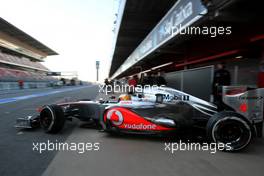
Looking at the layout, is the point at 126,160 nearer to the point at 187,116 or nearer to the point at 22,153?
the point at 187,116

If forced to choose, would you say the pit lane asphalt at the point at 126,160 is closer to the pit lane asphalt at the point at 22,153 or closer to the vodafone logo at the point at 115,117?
the pit lane asphalt at the point at 22,153

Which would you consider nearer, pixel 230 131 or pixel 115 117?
pixel 230 131

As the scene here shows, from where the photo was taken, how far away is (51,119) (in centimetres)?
410

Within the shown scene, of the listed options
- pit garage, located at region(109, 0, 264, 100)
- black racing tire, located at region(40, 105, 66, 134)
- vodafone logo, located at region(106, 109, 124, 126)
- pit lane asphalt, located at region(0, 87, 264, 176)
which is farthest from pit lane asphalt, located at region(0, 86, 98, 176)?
pit garage, located at region(109, 0, 264, 100)

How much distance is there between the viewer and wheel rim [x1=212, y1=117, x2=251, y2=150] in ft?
10.3

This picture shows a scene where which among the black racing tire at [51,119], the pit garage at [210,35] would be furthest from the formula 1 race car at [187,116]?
the pit garage at [210,35]

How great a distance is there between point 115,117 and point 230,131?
81.1 inches

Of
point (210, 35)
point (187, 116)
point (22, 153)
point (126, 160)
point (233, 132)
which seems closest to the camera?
point (126, 160)

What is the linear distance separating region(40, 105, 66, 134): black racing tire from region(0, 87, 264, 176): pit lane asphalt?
0.32 metres

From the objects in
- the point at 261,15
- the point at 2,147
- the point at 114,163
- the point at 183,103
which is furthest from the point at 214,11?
the point at 2,147

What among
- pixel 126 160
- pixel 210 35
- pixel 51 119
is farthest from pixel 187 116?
pixel 210 35

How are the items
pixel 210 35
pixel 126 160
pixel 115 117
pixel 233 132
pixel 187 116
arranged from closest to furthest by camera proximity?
pixel 126 160 < pixel 233 132 < pixel 187 116 < pixel 115 117 < pixel 210 35

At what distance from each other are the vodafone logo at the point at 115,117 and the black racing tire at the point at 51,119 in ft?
3.60

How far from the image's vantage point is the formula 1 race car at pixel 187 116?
3.20 meters
